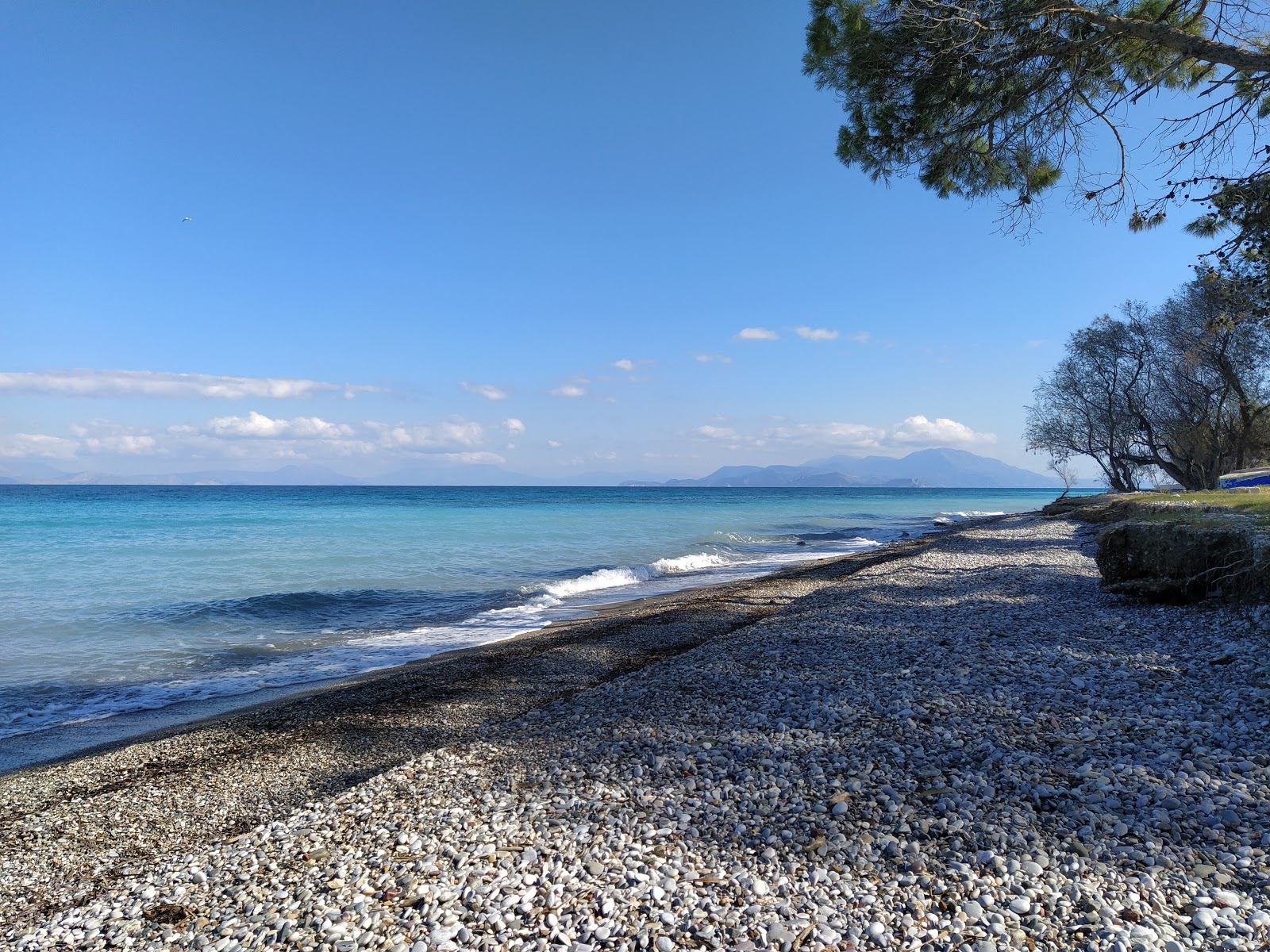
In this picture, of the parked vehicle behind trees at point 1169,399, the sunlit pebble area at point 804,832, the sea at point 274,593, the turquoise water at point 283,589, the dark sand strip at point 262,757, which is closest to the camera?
the sunlit pebble area at point 804,832

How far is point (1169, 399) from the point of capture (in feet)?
114

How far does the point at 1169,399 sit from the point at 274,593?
1611 inches

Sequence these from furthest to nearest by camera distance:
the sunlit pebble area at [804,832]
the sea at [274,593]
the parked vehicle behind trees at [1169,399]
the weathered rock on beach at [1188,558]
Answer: the parked vehicle behind trees at [1169,399]
the sea at [274,593]
the weathered rock on beach at [1188,558]
the sunlit pebble area at [804,832]

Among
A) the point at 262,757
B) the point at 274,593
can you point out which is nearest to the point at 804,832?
the point at 262,757

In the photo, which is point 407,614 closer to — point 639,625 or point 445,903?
point 639,625

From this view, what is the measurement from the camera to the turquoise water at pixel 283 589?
39.8 feet

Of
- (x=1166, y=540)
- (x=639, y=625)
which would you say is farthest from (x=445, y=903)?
(x=1166, y=540)

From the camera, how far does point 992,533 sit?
24.5m

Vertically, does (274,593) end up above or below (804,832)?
below

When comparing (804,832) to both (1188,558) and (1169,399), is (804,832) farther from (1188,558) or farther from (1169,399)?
(1169,399)

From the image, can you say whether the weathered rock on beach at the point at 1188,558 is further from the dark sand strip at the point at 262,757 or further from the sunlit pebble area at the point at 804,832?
the dark sand strip at the point at 262,757

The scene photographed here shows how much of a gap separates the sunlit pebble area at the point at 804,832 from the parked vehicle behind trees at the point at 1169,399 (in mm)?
28204

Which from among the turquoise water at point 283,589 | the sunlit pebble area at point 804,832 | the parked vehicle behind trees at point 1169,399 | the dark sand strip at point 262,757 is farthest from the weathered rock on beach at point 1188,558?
the parked vehicle behind trees at point 1169,399

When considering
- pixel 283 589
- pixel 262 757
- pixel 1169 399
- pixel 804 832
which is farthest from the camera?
pixel 1169 399
